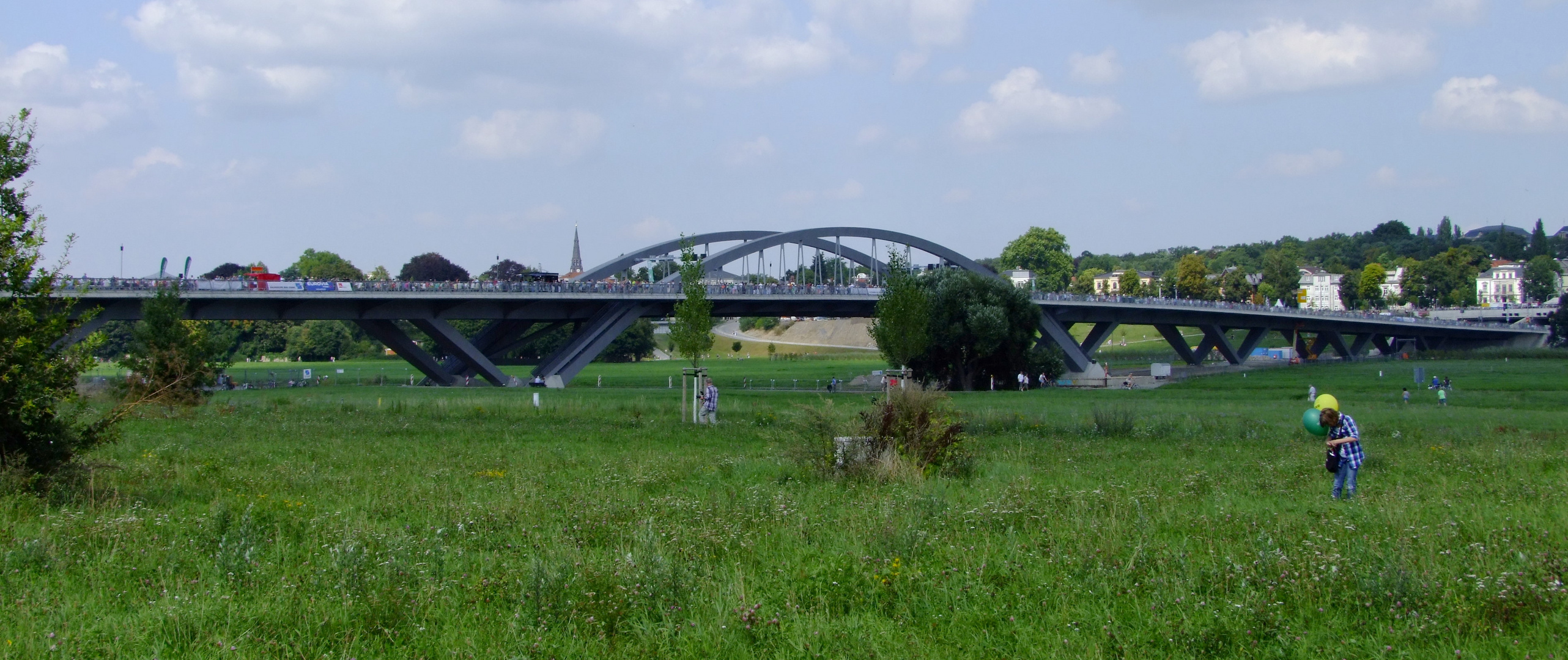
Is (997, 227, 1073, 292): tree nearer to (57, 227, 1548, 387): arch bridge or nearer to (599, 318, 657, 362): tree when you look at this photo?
(57, 227, 1548, 387): arch bridge

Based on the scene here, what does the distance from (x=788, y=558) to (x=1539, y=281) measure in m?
221

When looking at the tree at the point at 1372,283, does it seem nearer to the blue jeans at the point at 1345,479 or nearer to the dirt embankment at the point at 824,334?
the dirt embankment at the point at 824,334

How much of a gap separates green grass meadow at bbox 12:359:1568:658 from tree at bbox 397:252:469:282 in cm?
11422

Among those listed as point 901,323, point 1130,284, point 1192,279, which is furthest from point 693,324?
point 1130,284

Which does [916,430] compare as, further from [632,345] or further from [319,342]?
[319,342]

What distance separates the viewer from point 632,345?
11594cm

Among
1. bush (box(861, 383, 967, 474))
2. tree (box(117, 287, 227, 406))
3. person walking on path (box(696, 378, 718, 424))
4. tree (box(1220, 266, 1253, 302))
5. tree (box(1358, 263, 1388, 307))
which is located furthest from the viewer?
tree (box(1358, 263, 1388, 307))

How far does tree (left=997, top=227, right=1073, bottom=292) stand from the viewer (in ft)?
535

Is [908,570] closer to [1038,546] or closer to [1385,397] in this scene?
[1038,546]

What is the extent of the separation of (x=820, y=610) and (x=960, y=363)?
60395 mm

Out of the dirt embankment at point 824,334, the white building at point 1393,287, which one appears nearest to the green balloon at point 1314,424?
the dirt embankment at point 824,334

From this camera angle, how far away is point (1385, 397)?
50844 millimetres

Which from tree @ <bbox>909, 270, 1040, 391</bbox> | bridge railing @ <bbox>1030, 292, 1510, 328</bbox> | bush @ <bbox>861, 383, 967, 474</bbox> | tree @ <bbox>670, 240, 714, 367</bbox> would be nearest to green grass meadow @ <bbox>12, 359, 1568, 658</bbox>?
bush @ <bbox>861, 383, 967, 474</bbox>

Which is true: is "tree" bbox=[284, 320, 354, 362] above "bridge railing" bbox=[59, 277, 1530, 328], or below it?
below
